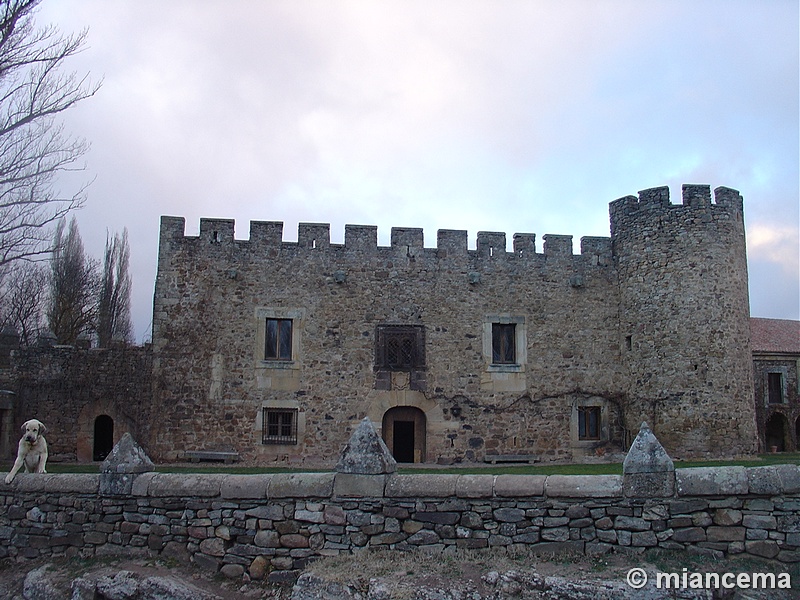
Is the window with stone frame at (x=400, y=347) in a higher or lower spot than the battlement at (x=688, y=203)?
lower

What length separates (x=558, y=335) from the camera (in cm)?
2098

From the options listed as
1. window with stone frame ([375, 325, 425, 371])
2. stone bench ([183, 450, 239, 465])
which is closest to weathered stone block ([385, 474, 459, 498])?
window with stone frame ([375, 325, 425, 371])

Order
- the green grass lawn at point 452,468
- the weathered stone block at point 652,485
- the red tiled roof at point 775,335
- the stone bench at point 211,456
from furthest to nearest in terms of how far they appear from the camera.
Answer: the red tiled roof at point 775,335 < the stone bench at point 211,456 < the green grass lawn at point 452,468 < the weathered stone block at point 652,485

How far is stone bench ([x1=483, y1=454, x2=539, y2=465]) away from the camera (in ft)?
65.4

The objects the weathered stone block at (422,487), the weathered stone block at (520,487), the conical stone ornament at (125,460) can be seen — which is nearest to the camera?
the weathered stone block at (520,487)

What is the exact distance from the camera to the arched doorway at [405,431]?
20.3 m

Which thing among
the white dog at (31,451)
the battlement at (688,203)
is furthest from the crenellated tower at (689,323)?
the white dog at (31,451)

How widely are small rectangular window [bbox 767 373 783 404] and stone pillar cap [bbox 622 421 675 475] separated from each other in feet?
77.6

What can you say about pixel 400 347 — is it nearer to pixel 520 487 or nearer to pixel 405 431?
pixel 405 431

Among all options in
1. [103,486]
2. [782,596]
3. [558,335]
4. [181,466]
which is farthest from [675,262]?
[103,486]

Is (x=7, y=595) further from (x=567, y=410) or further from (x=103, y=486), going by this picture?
(x=567, y=410)

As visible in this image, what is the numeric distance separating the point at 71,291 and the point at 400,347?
71.2 ft

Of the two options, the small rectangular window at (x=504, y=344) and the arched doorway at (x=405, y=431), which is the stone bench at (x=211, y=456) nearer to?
the arched doorway at (x=405, y=431)

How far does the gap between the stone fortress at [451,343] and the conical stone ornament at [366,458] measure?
1058 cm
